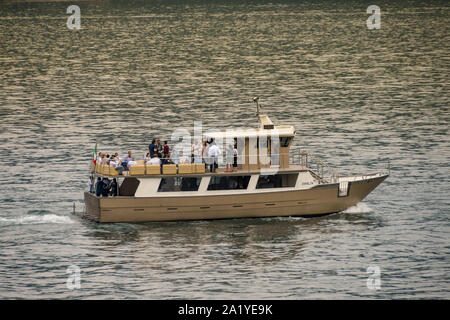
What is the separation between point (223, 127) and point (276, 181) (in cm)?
3361

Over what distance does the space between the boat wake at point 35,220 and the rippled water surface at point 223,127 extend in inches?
5.1

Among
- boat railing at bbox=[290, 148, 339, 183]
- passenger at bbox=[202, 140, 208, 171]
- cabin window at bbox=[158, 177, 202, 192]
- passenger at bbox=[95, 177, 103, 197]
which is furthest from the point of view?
boat railing at bbox=[290, 148, 339, 183]

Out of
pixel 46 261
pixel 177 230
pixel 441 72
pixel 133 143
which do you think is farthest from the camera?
pixel 441 72

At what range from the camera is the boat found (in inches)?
2440

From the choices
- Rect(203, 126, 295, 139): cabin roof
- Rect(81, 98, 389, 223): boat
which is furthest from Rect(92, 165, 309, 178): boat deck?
Rect(203, 126, 295, 139): cabin roof

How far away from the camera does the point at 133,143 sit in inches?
3499

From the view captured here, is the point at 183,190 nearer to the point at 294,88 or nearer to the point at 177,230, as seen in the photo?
the point at 177,230

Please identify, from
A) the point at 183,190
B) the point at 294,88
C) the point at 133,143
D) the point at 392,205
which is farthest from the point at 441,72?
the point at 183,190

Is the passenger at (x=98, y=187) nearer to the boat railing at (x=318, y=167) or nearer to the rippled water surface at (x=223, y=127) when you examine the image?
the rippled water surface at (x=223, y=127)

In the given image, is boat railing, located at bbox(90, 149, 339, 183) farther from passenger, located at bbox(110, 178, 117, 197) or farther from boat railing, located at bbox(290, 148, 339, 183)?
passenger, located at bbox(110, 178, 117, 197)

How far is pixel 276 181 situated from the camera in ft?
207

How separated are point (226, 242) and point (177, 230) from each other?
3.89 m

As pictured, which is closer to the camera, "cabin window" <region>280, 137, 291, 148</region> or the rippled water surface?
the rippled water surface
